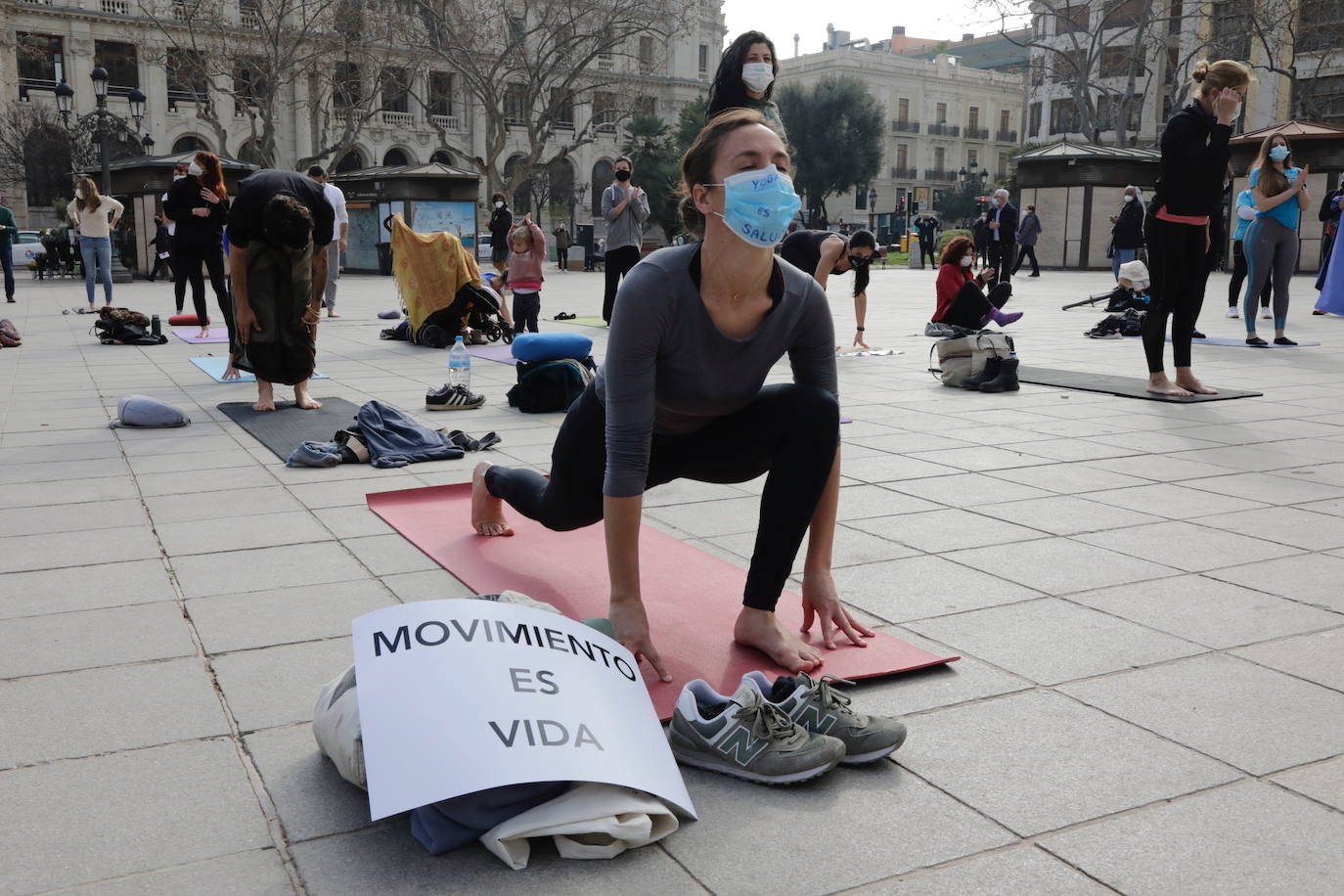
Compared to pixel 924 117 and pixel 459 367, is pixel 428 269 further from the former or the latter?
pixel 924 117

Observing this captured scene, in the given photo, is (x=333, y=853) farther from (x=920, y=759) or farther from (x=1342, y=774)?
(x=1342, y=774)

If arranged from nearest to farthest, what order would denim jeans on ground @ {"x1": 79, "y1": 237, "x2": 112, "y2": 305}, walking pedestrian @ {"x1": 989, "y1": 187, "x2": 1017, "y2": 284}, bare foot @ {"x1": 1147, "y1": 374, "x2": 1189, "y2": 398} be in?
bare foot @ {"x1": 1147, "y1": 374, "x2": 1189, "y2": 398} → denim jeans on ground @ {"x1": 79, "y1": 237, "x2": 112, "y2": 305} → walking pedestrian @ {"x1": 989, "y1": 187, "x2": 1017, "y2": 284}

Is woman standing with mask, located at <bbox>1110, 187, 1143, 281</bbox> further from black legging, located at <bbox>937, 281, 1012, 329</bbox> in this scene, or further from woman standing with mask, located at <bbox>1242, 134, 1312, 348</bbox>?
black legging, located at <bbox>937, 281, 1012, 329</bbox>

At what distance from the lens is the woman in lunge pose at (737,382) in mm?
2914

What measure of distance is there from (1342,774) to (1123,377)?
719 centimetres

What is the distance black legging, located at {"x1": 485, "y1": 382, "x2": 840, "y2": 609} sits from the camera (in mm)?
3010

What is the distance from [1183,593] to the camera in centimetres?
368

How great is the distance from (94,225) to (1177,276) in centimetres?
1329

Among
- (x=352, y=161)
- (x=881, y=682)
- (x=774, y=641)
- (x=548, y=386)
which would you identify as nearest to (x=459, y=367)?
(x=548, y=386)

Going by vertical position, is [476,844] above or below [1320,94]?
below

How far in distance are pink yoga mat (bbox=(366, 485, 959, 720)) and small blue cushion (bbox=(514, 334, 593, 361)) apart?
2834mm

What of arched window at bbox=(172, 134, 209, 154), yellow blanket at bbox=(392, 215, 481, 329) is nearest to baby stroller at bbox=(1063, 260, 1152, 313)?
yellow blanket at bbox=(392, 215, 481, 329)

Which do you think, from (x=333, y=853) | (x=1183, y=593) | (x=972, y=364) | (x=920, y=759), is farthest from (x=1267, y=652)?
(x=972, y=364)

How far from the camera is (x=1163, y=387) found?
8.06 metres
